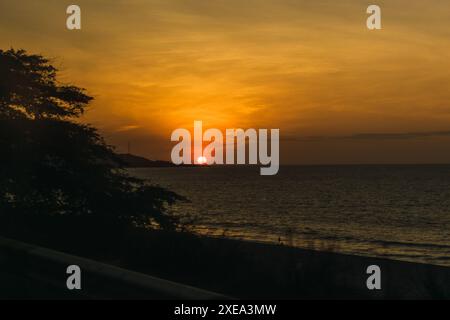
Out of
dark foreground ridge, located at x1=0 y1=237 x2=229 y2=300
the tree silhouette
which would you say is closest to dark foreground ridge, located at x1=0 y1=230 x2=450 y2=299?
dark foreground ridge, located at x1=0 y1=237 x2=229 y2=300

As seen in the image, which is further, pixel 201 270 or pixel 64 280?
pixel 201 270

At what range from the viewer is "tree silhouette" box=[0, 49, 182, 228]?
1579 centimetres

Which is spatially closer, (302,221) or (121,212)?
(121,212)

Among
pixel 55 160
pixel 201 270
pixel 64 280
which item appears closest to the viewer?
pixel 64 280

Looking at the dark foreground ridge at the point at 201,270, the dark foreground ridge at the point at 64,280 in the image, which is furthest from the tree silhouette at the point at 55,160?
the dark foreground ridge at the point at 64,280

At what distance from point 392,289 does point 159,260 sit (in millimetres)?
4974

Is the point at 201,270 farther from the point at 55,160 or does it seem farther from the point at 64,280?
the point at 55,160

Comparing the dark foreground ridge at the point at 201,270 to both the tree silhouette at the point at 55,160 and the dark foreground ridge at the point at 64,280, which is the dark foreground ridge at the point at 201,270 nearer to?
the dark foreground ridge at the point at 64,280

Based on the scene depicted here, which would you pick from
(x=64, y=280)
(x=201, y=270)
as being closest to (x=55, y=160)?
(x=201, y=270)

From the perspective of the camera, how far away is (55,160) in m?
17.0

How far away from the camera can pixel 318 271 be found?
8.73 meters

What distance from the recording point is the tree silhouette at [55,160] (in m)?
15.8
